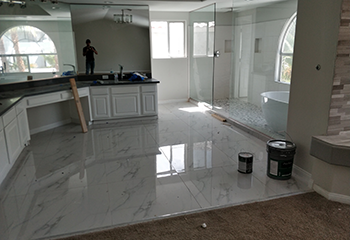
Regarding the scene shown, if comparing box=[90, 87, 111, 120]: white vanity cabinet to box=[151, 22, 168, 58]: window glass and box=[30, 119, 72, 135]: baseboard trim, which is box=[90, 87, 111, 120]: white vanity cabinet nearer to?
box=[30, 119, 72, 135]: baseboard trim

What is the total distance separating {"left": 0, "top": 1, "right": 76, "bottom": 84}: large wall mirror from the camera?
15.0 ft

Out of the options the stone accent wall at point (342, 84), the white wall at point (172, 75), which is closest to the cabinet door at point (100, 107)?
the white wall at point (172, 75)

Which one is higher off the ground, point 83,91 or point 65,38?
point 65,38

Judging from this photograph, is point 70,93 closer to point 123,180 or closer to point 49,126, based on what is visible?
point 49,126

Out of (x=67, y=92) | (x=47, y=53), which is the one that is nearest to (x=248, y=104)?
(x=67, y=92)

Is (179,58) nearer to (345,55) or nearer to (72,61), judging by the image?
(72,61)

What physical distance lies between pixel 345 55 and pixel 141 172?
240 cm

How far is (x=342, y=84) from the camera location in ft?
8.57

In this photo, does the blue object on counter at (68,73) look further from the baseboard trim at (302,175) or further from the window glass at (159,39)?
the baseboard trim at (302,175)

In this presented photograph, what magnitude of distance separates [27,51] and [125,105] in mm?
1933

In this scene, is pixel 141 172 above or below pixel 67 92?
below

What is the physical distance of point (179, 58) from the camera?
7.05m

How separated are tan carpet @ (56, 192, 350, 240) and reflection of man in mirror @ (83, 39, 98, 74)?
4153 millimetres

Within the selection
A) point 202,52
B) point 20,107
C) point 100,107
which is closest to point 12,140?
point 20,107
